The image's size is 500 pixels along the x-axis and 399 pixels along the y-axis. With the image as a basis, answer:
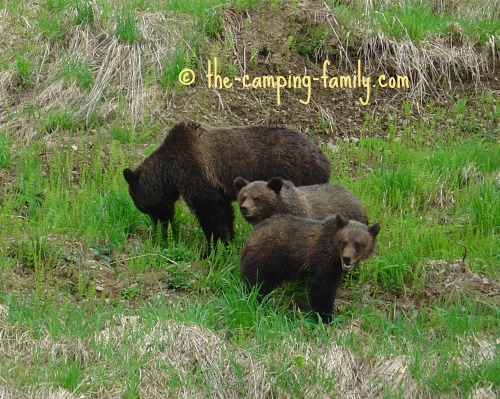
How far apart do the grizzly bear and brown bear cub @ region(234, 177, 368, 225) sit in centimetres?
47

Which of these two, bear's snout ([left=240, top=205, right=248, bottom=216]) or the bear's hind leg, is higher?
bear's snout ([left=240, top=205, right=248, bottom=216])

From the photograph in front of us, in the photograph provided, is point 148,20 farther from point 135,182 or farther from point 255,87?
point 135,182

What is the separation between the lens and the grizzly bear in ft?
32.4

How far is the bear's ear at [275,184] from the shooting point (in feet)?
29.4

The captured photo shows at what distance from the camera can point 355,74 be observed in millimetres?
13281

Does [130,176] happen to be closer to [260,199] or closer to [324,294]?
[260,199]

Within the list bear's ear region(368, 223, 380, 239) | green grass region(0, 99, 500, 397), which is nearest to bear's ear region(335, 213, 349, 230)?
bear's ear region(368, 223, 380, 239)

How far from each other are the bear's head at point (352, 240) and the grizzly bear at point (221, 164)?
1.73 metres

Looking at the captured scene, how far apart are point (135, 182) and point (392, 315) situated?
10.4 ft

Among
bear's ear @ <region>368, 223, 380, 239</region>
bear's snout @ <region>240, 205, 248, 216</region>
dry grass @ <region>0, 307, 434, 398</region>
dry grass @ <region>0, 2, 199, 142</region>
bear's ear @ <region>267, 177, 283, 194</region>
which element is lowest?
dry grass @ <region>0, 307, 434, 398</region>

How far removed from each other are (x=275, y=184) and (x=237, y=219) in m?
1.72

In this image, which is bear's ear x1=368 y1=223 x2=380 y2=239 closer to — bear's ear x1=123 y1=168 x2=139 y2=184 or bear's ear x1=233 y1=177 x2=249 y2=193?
bear's ear x1=233 y1=177 x2=249 y2=193

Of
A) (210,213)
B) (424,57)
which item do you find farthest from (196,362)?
(424,57)

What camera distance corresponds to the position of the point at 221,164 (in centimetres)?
995
